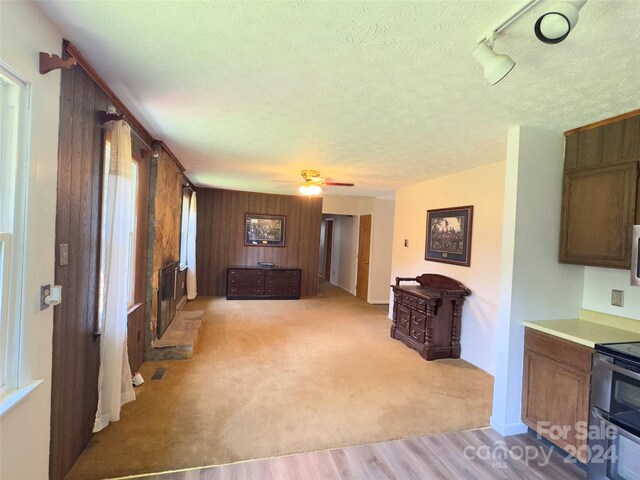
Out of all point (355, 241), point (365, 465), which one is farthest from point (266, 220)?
point (365, 465)

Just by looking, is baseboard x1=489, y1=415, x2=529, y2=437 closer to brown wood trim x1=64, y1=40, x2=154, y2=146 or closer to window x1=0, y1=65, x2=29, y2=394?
window x1=0, y1=65, x2=29, y2=394

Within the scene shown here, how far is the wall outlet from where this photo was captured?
250 cm

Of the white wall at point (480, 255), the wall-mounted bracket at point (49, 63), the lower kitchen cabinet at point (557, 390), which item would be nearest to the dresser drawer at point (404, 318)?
the white wall at point (480, 255)

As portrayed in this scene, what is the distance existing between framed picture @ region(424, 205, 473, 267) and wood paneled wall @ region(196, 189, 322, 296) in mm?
3543

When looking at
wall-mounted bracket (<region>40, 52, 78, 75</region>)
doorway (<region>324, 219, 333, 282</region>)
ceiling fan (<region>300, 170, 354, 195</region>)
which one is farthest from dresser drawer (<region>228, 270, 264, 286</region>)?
wall-mounted bracket (<region>40, 52, 78, 75</region>)

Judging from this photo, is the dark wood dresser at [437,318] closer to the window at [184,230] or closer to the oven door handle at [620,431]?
the oven door handle at [620,431]

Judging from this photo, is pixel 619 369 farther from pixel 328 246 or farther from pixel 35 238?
pixel 328 246

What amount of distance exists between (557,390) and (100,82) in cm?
373

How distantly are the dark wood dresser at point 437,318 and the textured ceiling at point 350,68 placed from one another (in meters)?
1.83

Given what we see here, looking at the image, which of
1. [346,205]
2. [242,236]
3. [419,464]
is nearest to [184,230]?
A: [242,236]

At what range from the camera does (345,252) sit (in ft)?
30.5

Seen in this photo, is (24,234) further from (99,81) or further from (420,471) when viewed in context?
(420,471)

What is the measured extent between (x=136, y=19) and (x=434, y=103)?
5.75 feet

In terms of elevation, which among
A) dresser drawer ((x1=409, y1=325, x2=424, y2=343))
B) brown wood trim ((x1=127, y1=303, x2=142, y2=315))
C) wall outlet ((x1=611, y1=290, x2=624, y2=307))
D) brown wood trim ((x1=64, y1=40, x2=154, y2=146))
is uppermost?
brown wood trim ((x1=64, y1=40, x2=154, y2=146))
